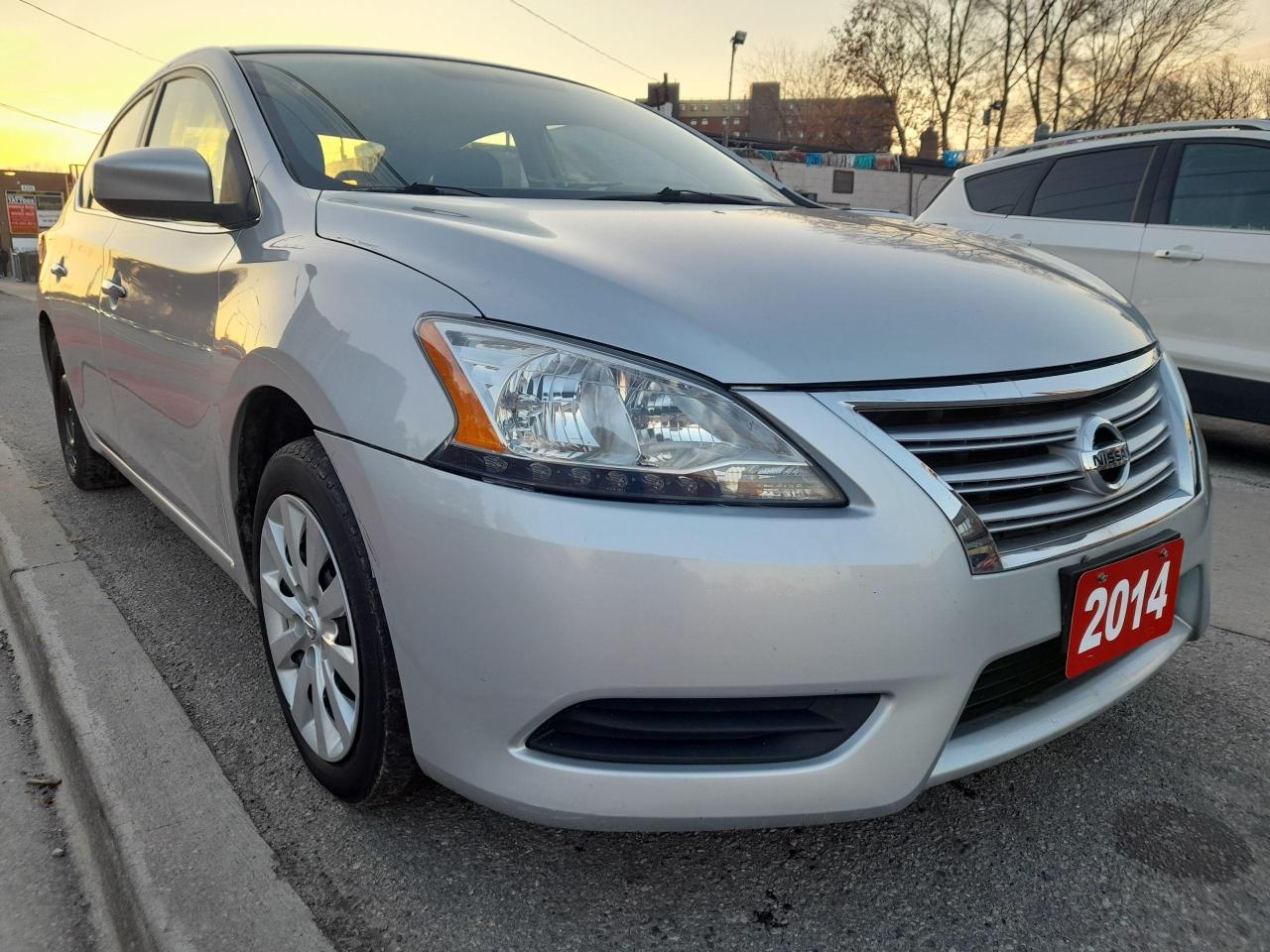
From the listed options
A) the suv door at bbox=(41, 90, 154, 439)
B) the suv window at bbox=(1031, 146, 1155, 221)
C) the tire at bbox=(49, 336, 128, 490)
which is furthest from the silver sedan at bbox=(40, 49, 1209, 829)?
the suv window at bbox=(1031, 146, 1155, 221)

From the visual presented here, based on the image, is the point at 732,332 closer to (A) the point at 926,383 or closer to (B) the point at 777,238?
(A) the point at 926,383

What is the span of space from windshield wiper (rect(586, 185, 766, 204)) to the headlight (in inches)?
35.9

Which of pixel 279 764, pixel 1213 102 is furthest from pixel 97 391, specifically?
pixel 1213 102

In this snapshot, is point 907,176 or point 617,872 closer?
point 617,872

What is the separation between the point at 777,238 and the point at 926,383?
0.57 m

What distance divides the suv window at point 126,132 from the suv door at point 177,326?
30 centimetres

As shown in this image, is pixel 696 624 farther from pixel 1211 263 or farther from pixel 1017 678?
pixel 1211 263

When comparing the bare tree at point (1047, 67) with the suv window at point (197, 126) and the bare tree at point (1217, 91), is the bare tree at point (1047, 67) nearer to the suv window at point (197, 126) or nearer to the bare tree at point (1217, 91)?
the bare tree at point (1217, 91)

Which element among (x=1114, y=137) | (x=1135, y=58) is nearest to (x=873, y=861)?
(x=1114, y=137)

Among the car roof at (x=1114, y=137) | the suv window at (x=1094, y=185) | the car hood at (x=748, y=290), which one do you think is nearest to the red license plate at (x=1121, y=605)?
the car hood at (x=748, y=290)

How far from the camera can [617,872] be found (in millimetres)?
1582

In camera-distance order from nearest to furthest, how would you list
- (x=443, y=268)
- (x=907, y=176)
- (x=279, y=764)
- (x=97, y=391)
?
1. (x=443, y=268)
2. (x=279, y=764)
3. (x=97, y=391)
4. (x=907, y=176)

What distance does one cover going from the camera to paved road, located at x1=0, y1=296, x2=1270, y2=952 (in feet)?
4.72

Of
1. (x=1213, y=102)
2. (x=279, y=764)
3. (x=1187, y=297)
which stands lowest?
(x=279, y=764)
